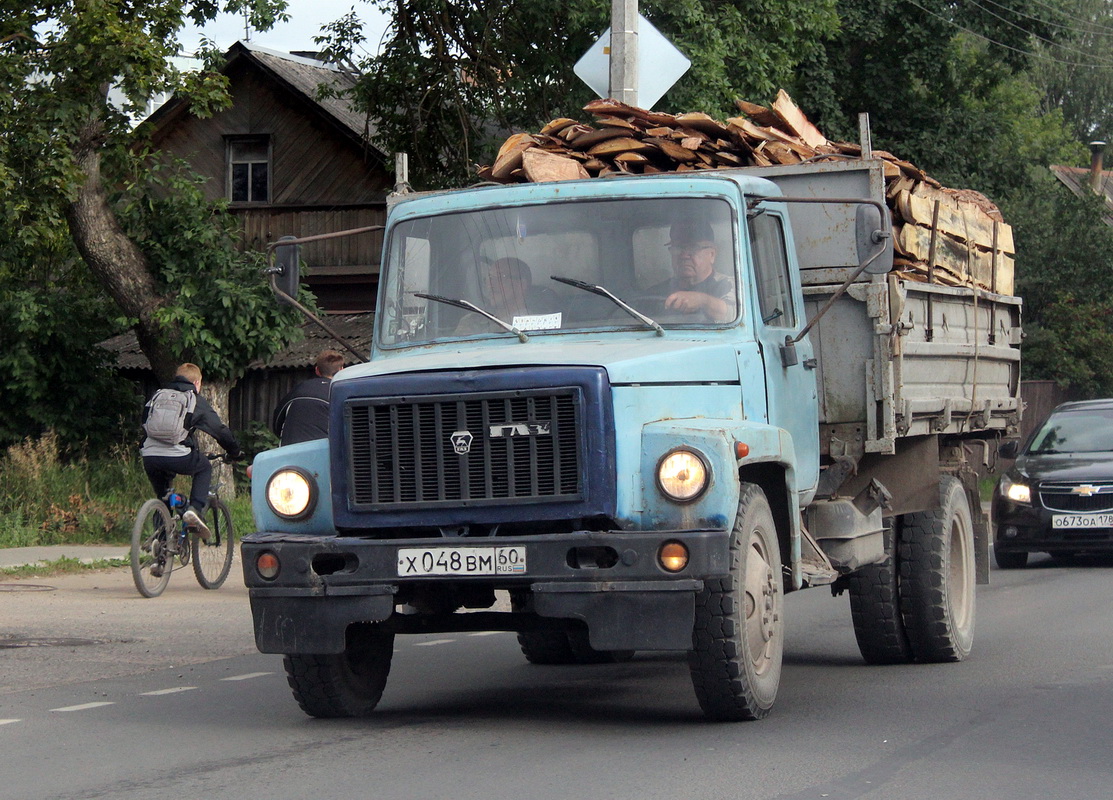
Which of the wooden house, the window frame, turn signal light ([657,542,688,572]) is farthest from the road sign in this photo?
the window frame

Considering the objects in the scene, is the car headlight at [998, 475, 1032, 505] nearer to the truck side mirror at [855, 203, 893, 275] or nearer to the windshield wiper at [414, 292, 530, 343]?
the truck side mirror at [855, 203, 893, 275]

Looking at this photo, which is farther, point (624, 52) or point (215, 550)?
point (624, 52)

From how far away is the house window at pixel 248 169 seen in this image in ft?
105

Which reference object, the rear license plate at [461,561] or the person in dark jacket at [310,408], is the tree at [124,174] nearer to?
the person in dark jacket at [310,408]

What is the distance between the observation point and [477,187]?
8.23 meters

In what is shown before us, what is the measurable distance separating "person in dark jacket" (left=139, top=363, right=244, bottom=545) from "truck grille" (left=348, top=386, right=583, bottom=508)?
6.89 m

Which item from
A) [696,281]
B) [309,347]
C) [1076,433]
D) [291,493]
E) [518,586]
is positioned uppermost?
[309,347]

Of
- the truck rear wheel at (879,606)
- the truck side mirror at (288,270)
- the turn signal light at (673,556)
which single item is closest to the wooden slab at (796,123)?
the truck rear wheel at (879,606)

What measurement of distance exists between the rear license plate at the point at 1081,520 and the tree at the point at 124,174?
31.9ft

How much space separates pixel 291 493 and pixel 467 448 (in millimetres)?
889

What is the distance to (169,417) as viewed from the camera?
44.8 feet

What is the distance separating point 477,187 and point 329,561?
2150mm

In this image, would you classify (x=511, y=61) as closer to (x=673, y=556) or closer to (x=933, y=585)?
(x=933, y=585)

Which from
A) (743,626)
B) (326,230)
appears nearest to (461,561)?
(743,626)
